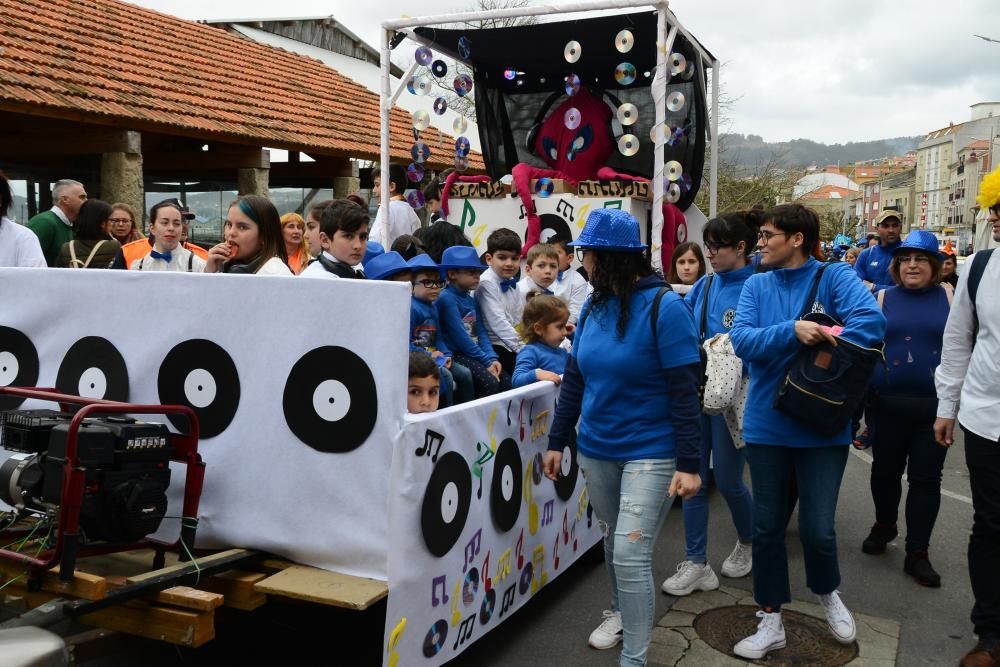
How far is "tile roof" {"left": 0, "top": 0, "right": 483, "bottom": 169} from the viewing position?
9922 millimetres

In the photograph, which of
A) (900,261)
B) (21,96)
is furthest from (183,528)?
(21,96)

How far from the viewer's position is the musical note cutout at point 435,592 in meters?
3.34

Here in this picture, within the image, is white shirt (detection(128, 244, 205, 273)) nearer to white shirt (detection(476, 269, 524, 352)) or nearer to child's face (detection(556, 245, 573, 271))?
white shirt (detection(476, 269, 524, 352))

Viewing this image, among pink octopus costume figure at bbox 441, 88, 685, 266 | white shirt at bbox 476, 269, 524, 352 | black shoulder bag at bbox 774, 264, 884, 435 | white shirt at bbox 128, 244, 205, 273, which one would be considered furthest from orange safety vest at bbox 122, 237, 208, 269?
black shoulder bag at bbox 774, 264, 884, 435

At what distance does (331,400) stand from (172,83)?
1029cm

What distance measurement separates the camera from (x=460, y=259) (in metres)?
5.25

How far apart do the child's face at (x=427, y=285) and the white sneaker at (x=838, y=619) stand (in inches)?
93.4

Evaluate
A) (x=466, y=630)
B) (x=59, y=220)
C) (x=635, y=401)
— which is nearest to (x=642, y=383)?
(x=635, y=401)

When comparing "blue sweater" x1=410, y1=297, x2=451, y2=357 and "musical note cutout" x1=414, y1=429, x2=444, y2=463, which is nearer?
"musical note cutout" x1=414, y1=429, x2=444, y2=463

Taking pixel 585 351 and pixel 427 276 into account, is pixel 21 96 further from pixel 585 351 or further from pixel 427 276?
pixel 585 351

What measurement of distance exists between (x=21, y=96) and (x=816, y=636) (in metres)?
8.25

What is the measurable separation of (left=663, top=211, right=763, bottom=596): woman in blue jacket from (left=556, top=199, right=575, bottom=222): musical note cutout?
313 centimetres

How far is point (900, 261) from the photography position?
5.28 m

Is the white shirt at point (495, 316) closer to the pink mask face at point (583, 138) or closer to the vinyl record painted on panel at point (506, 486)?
the vinyl record painted on panel at point (506, 486)
